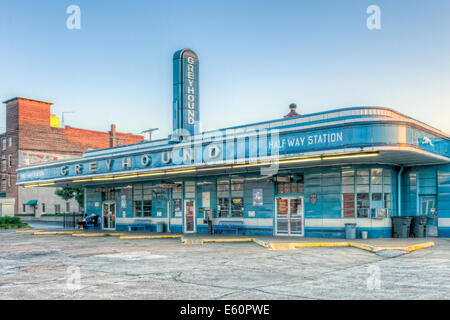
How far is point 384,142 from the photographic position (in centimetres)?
1809

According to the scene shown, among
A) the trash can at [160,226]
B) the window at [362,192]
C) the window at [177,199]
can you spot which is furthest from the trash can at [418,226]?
the trash can at [160,226]

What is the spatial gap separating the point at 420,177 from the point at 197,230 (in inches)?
512

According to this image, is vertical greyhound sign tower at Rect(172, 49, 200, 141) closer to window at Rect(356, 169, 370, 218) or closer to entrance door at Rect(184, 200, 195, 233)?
entrance door at Rect(184, 200, 195, 233)

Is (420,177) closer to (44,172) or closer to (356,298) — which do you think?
(356,298)

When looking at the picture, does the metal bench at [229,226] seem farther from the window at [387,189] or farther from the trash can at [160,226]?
the window at [387,189]

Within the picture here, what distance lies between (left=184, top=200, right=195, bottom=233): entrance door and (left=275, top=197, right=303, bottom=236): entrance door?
6.11 m

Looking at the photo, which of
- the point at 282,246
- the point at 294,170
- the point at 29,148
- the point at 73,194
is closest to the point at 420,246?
the point at 282,246

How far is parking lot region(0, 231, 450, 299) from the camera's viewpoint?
933 cm

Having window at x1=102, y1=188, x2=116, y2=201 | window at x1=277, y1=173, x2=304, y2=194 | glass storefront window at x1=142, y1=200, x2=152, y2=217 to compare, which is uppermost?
window at x1=277, y1=173, x2=304, y2=194

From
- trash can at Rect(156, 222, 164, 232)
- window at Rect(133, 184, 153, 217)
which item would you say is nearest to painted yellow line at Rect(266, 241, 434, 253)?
trash can at Rect(156, 222, 164, 232)

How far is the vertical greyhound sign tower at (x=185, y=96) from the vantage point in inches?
998

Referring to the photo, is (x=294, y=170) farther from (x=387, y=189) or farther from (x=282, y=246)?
(x=282, y=246)

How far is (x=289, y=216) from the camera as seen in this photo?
23.8m
